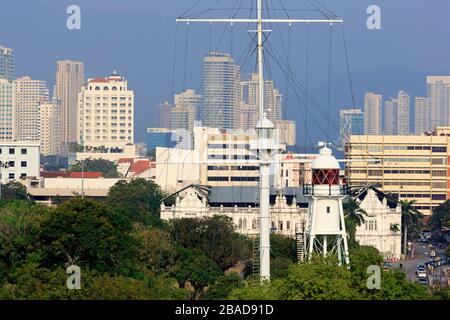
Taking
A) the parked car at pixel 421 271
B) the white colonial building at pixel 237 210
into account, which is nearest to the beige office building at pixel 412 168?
the white colonial building at pixel 237 210

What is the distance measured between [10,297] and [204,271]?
82.9 ft

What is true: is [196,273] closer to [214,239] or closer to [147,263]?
[147,263]

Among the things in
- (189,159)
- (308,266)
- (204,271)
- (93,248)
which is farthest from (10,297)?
(189,159)

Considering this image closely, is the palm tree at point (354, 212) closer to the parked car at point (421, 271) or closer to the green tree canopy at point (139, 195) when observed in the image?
the parked car at point (421, 271)

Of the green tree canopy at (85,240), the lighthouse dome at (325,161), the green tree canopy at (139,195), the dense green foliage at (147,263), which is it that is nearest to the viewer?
the dense green foliage at (147,263)

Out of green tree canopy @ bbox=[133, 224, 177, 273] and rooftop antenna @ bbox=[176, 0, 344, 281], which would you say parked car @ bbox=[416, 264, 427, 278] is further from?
rooftop antenna @ bbox=[176, 0, 344, 281]

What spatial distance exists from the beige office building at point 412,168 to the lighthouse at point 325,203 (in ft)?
308

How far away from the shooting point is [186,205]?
12181cm

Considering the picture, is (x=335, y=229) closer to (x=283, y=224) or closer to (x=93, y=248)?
(x=93, y=248)

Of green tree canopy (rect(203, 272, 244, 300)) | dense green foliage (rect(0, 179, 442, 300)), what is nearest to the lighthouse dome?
dense green foliage (rect(0, 179, 442, 300))

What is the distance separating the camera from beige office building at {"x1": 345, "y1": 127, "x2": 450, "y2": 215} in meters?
161

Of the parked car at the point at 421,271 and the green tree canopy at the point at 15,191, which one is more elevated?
the green tree canopy at the point at 15,191

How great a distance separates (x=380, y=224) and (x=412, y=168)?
4289cm

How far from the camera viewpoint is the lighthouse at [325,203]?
215 ft
